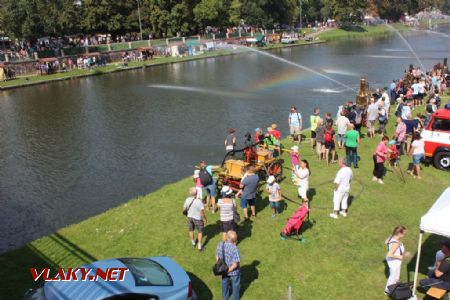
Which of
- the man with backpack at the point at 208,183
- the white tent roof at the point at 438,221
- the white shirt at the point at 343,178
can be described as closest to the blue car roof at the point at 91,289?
the man with backpack at the point at 208,183

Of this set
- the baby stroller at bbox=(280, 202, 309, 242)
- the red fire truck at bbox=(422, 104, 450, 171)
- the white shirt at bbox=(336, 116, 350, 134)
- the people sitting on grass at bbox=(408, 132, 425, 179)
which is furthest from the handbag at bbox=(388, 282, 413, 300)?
A: the white shirt at bbox=(336, 116, 350, 134)

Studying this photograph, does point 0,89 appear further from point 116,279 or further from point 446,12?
point 446,12

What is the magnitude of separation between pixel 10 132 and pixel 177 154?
44.1ft

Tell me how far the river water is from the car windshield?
7123 mm

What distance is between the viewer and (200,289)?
36.6ft

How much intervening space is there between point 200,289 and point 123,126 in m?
20.0

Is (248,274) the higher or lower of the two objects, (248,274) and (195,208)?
the lower

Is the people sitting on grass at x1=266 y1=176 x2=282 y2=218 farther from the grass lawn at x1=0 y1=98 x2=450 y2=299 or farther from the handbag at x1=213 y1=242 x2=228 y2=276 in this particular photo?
the handbag at x1=213 y1=242 x2=228 y2=276

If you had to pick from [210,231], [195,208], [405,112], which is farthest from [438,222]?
[405,112]

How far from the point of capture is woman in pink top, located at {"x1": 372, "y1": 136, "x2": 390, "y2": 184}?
16.3 m

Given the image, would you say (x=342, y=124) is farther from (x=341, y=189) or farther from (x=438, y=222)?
(x=438, y=222)

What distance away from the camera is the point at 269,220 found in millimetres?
14375

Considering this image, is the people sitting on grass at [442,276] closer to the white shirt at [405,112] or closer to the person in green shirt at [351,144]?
the person in green shirt at [351,144]

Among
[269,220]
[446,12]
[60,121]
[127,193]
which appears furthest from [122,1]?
[446,12]
